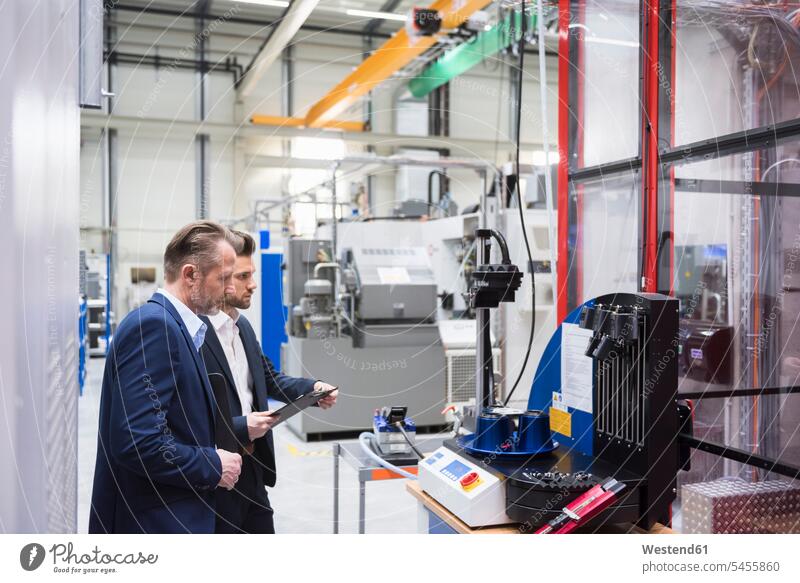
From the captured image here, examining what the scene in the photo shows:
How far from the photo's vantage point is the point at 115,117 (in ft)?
34.0

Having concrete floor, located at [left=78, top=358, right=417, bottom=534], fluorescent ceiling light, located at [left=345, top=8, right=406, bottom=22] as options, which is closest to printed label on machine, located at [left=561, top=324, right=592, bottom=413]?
concrete floor, located at [left=78, top=358, right=417, bottom=534]

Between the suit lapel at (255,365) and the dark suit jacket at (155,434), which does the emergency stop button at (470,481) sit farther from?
the suit lapel at (255,365)

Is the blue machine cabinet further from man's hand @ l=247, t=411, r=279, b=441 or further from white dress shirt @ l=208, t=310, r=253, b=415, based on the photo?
man's hand @ l=247, t=411, r=279, b=441

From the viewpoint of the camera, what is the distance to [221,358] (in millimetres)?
2029

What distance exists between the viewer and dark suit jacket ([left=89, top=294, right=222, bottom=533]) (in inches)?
62.5

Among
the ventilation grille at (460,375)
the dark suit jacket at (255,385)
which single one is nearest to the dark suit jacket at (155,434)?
the dark suit jacket at (255,385)

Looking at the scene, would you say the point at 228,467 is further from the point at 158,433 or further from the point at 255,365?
the point at 255,365

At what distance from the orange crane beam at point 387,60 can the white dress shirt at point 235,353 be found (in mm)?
2035

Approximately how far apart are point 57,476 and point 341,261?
4.42 meters

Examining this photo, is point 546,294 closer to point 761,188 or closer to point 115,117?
point 761,188

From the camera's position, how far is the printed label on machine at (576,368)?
190 centimetres

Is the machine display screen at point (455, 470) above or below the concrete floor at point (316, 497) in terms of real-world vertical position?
above
